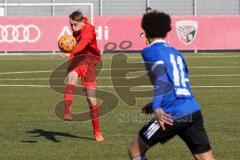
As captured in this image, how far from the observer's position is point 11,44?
39.8 meters

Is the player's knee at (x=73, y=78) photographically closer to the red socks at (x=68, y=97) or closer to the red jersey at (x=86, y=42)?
the red socks at (x=68, y=97)

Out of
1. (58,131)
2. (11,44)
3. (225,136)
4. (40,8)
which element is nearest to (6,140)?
(58,131)

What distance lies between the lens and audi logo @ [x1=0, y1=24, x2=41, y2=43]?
3962cm

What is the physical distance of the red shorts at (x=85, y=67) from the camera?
1293 centimetres

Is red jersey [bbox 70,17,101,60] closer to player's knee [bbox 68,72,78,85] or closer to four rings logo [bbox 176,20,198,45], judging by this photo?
player's knee [bbox 68,72,78,85]

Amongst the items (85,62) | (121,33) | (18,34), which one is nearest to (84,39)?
(85,62)

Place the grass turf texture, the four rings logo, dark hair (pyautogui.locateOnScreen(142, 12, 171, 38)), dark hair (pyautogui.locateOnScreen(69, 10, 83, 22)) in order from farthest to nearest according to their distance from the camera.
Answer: the four rings logo, dark hair (pyautogui.locateOnScreen(69, 10, 83, 22)), the grass turf texture, dark hair (pyautogui.locateOnScreen(142, 12, 171, 38))

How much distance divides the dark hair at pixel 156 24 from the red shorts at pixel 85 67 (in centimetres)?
534

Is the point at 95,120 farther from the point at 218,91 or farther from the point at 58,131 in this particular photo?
the point at 218,91

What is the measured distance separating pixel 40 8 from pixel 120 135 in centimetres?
3660

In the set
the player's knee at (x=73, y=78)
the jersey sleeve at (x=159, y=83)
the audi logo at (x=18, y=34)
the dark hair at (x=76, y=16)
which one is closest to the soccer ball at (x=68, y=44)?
the player's knee at (x=73, y=78)

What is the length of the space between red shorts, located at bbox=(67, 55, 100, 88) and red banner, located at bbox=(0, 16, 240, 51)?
27.1 meters

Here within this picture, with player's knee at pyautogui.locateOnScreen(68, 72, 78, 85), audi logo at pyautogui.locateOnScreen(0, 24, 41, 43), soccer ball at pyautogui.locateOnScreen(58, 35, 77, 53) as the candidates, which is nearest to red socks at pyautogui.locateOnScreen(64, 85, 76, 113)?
player's knee at pyautogui.locateOnScreen(68, 72, 78, 85)

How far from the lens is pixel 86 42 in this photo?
12.5 meters
